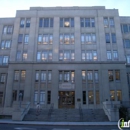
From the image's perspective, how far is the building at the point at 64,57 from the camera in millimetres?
29109

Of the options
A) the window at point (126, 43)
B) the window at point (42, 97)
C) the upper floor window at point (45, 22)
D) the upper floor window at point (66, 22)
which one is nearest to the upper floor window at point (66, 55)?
the upper floor window at point (66, 22)

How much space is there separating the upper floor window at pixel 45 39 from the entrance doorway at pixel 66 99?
455 inches

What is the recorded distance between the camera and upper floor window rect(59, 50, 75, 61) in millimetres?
31441

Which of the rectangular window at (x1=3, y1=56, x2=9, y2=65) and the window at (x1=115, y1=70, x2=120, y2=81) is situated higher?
the rectangular window at (x1=3, y1=56, x2=9, y2=65)

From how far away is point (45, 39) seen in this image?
108 ft

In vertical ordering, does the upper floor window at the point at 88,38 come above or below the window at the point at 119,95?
above

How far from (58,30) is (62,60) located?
7.11 meters

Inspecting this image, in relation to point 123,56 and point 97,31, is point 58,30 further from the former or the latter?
point 123,56

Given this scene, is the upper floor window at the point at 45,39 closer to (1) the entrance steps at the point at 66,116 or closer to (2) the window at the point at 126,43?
(1) the entrance steps at the point at 66,116

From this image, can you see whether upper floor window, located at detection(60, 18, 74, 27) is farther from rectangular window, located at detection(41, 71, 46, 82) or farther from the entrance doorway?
the entrance doorway

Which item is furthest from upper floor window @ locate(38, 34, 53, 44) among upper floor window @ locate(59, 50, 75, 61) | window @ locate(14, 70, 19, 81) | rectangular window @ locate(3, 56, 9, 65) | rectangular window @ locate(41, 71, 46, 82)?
rectangular window @ locate(3, 56, 9, 65)

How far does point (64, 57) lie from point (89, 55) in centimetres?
536

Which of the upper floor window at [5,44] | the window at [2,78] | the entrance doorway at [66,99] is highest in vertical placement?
the upper floor window at [5,44]

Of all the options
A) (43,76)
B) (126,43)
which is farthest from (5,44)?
(126,43)
